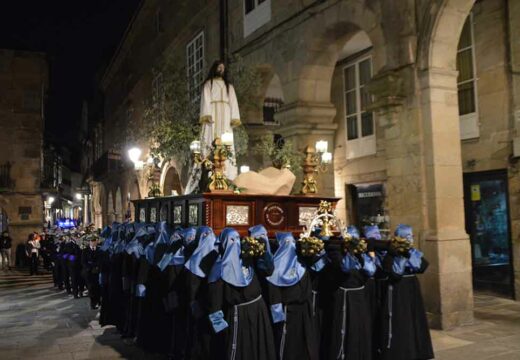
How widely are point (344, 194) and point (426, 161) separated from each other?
6983mm

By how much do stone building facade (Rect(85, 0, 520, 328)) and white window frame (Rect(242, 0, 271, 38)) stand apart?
54 millimetres

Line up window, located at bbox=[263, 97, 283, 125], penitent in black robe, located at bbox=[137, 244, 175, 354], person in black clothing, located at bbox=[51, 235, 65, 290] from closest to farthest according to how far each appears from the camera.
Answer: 1. penitent in black robe, located at bbox=[137, 244, 175, 354]
2. person in black clothing, located at bbox=[51, 235, 65, 290]
3. window, located at bbox=[263, 97, 283, 125]

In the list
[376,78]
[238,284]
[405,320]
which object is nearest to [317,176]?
[376,78]

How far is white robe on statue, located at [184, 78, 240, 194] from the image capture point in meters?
8.87

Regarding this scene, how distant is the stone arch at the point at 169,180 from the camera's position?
68.3 feet

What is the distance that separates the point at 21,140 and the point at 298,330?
25.3m

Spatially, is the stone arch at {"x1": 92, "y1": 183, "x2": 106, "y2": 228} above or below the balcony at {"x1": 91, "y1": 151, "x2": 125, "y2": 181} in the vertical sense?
below

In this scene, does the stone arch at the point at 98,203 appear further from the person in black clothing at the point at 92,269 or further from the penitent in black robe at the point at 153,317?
the penitent in black robe at the point at 153,317

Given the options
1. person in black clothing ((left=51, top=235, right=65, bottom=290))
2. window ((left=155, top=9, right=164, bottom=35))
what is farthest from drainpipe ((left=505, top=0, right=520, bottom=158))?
window ((left=155, top=9, right=164, bottom=35))

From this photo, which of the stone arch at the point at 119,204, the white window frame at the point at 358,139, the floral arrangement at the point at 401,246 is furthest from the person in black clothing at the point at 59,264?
the stone arch at the point at 119,204

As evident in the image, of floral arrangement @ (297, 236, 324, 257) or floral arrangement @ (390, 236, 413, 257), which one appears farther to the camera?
floral arrangement @ (390, 236, 413, 257)

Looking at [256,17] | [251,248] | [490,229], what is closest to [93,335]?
[251,248]

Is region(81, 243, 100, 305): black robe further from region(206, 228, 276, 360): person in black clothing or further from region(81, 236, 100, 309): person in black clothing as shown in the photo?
region(206, 228, 276, 360): person in black clothing

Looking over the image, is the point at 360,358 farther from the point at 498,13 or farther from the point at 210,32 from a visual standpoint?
the point at 210,32
